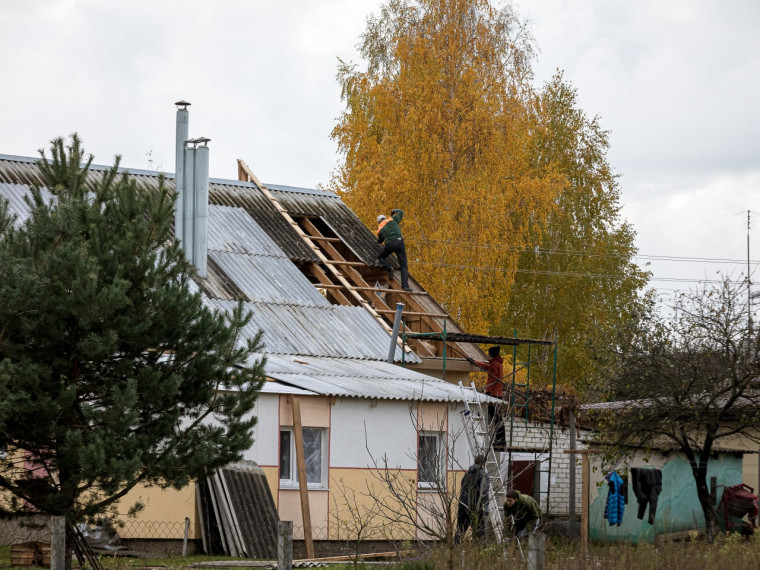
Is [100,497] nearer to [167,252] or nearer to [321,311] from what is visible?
[167,252]

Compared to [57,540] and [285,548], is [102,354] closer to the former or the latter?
[57,540]

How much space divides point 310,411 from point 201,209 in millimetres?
6238

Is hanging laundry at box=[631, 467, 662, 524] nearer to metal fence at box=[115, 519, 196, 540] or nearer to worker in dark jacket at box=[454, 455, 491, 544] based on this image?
worker in dark jacket at box=[454, 455, 491, 544]

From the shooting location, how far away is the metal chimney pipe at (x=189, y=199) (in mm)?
21344

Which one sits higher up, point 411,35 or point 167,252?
point 411,35

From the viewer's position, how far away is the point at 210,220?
2366cm

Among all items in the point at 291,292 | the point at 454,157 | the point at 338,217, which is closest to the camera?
the point at 291,292

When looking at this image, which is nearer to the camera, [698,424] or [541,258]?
[698,424]

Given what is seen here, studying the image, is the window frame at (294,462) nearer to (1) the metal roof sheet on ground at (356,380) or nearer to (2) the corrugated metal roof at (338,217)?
(1) the metal roof sheet on ground at (356,380)

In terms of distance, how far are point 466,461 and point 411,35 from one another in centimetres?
1815

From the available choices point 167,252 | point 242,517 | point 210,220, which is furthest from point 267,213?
point 167,252

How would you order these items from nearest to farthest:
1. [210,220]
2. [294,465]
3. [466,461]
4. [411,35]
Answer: [294,465] → [466,461] → [210,220] → [411,35]

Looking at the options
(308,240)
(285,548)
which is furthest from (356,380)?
(285,548)

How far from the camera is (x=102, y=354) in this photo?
35.1ft
